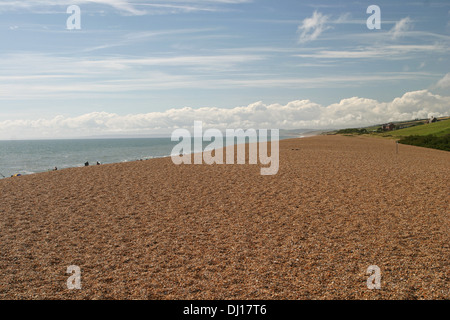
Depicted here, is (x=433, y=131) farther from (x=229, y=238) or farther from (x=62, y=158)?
(x=62, y=158)

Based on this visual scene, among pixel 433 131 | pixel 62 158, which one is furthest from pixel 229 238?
pixel 433 131

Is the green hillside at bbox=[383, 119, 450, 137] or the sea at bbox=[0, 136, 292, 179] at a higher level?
the green hillside at bbox=[383, 119, 450, 137]

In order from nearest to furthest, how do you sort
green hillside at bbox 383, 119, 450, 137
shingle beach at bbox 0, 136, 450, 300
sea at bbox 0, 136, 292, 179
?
1. shingle beach at bbox 0, 136, 450, 300
2. sea at bbox 0, 136, 292, 179
3. green hillside at bbox 383, 119, 450, 137

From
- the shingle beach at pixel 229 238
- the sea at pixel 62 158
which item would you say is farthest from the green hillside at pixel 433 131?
the shingle beach at pixel 229 238

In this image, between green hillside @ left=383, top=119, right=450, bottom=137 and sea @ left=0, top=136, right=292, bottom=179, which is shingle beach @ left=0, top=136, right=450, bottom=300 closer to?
sea @ left=0, top=136, right=292, bottom=179

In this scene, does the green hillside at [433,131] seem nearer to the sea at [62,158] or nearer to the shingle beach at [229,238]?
the sea at [62,158]

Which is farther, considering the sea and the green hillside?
the green hillside

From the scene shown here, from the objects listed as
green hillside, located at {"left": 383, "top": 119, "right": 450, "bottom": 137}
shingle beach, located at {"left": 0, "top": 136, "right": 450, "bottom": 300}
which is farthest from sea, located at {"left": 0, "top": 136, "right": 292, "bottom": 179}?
green hillside, located at {"left": 383, "top": 119, "right": 450, "bottom": 137}

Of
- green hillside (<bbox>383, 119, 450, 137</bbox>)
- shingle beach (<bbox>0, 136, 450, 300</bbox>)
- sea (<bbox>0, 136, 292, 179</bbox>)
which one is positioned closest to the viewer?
shingle beach (<bbox>0, 136, 450, 300</bbox>)

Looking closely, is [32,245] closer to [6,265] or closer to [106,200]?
[6,265]

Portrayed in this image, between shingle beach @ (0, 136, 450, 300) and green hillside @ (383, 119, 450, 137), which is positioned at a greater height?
green hillside @ (383, 119, 450, 137)

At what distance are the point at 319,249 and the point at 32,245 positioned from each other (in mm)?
8083

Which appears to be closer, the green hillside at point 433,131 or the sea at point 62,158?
the sea at point 62,158

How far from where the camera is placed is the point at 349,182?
17625 millimetres
